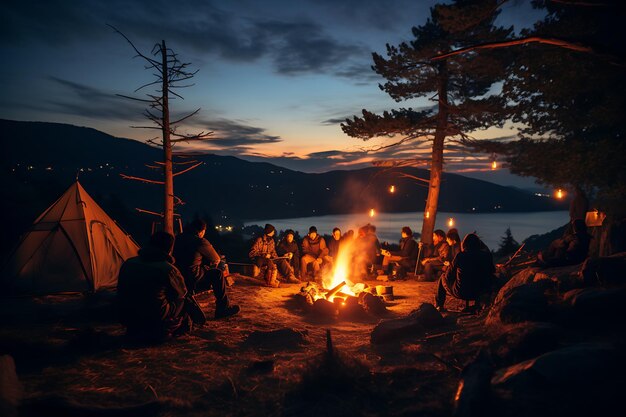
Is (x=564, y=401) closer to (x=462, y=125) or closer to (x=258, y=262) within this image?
(x=258, y=262)

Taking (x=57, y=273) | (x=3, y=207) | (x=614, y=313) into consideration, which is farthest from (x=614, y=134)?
(x=3, y=207)

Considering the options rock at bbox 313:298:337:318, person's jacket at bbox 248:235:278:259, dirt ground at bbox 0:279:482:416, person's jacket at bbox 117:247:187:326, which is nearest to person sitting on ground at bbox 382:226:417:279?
person's jacket at bbox 248:235:278:259

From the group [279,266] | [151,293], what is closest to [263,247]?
[279,266]

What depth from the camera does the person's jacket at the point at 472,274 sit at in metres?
6.67

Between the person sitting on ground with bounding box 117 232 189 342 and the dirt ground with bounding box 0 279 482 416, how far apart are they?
0.28 m

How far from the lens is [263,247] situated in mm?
10922

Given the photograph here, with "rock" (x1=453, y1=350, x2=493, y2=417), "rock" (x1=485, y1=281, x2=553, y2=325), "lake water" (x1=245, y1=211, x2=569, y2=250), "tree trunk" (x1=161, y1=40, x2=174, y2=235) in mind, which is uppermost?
"tree trunk" (x1=161, y1=40, x2=174, y2=235)

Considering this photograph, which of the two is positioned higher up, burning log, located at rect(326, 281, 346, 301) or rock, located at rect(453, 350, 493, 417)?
rock, located at rect(453, 350, 493, 417)

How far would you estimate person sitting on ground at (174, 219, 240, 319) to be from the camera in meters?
6.83

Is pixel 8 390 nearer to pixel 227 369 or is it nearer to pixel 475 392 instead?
pixel 227 369

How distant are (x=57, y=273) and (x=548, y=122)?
17708mm

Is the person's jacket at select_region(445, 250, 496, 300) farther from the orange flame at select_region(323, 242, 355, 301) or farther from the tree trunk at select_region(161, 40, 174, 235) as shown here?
the tree trunk at select_region(161, 40, 174, 235)

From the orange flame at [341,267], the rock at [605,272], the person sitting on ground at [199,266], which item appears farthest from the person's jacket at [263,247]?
the rock at [605,272]

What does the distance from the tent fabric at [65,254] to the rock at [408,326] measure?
6811 mm
